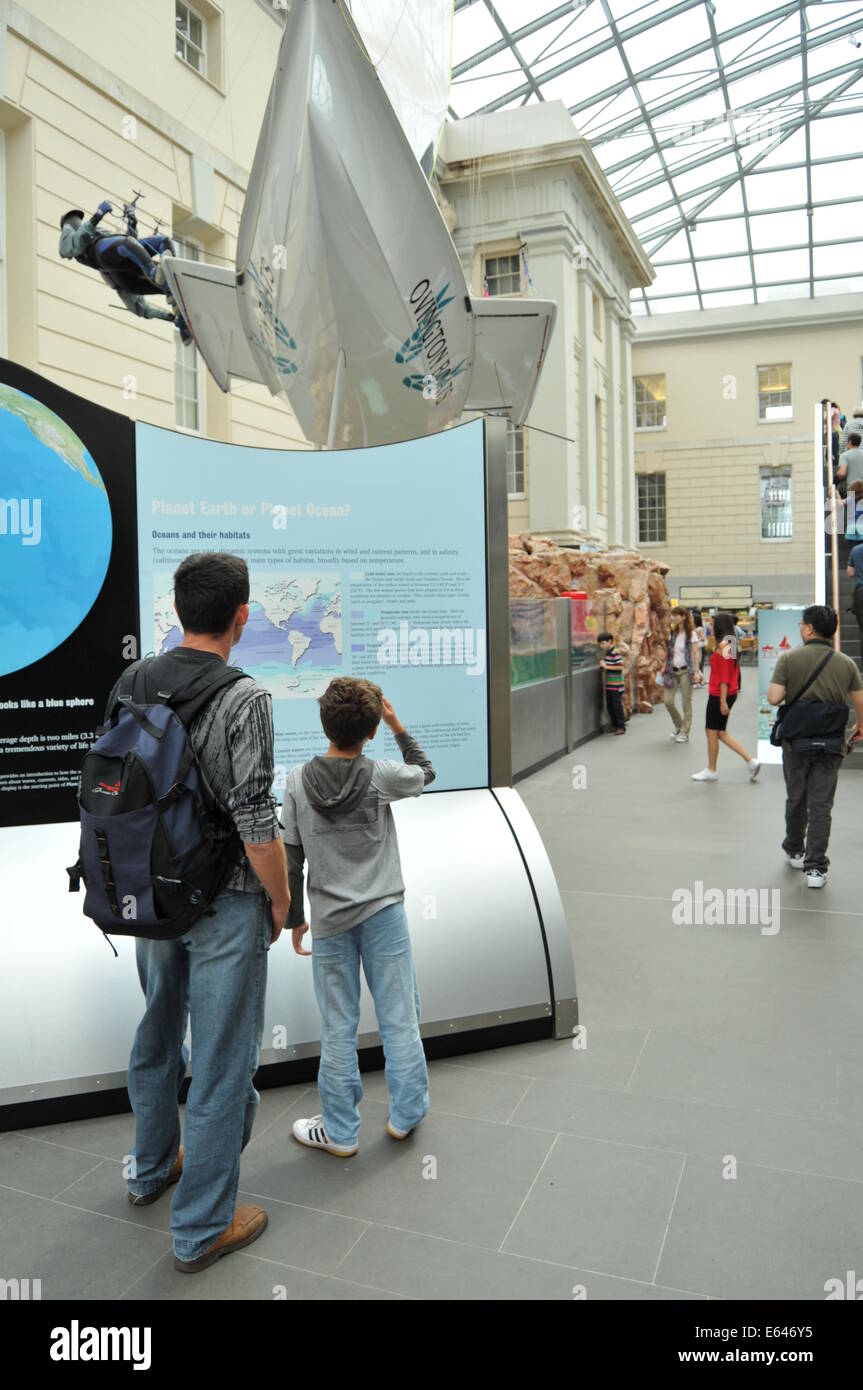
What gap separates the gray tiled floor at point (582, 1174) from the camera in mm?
2670

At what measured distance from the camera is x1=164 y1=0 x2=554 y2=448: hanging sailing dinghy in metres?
7.01

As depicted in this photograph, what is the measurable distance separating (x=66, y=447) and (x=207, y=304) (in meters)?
6.18

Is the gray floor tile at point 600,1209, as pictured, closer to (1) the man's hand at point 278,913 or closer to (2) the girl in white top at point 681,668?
(1) the man's hand at point 278,913

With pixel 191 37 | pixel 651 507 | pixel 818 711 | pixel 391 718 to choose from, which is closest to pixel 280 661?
pixel 391 718

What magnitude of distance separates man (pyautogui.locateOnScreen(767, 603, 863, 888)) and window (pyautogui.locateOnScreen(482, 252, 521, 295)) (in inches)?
855

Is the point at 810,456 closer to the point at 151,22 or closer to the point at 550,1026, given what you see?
the point at 151,22

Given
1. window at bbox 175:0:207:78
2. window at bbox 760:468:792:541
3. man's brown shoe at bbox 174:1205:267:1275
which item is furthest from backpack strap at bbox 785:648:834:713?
window at bbox 760:468:792:541

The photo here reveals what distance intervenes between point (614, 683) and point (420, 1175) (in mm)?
13267

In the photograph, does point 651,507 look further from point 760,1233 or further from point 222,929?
point 222,929

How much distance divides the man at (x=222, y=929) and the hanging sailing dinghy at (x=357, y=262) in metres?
5.83

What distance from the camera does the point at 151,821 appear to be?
8.06 feet

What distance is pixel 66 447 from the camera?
388 centimetres

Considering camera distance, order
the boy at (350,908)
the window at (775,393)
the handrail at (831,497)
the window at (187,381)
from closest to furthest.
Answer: the boy at (350,908), the handrail at (831,497), the window at (187,381), the window at (775,393)

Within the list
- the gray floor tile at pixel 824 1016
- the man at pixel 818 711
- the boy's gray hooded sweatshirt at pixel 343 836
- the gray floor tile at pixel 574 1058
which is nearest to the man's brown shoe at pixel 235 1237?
the boy's gray hooded sweatshirt at pixel 343 836
